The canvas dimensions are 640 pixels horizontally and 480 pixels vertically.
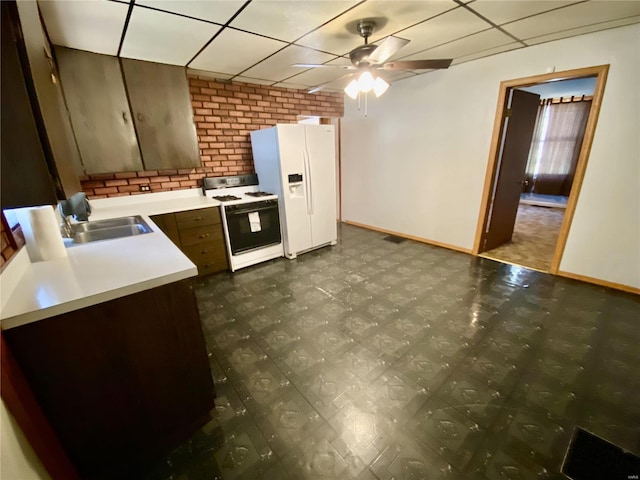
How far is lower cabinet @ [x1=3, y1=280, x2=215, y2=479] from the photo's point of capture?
3.17 ft

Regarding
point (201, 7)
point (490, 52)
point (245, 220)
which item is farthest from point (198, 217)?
point (490, 52)

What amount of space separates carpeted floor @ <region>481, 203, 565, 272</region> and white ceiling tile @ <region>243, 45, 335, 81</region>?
10.5ft

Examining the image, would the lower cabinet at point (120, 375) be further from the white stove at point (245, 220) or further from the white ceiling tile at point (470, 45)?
the white ceiling tile at point (470, 45)

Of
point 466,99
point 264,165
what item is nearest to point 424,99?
point 466,99

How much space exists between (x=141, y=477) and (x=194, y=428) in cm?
26

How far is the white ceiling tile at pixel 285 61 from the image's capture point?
2.56 meters

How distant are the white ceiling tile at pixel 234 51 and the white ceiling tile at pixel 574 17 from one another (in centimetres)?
208

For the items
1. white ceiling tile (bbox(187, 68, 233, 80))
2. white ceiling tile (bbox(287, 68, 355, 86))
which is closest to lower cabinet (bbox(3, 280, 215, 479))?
white ceiling tile (bbox(187, 68, 233, 80))

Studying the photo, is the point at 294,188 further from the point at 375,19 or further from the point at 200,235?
the point at 375,19

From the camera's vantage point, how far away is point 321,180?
375cm

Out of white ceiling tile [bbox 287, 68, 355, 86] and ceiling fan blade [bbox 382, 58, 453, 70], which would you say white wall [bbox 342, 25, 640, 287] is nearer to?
white ceiling tile [bbox 287, 68, 355, 86]

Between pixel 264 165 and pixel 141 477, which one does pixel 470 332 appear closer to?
pixel 141 477

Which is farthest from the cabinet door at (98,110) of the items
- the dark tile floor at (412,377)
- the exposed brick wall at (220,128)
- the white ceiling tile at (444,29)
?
the white ceiling tile at (444,29)

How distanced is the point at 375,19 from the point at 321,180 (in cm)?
200
